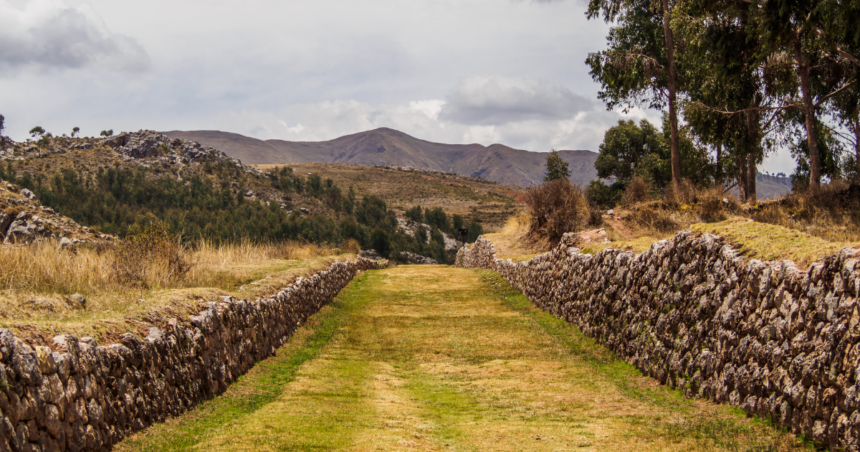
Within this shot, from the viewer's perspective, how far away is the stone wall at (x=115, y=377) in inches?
198

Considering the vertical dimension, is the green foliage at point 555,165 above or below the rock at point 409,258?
above

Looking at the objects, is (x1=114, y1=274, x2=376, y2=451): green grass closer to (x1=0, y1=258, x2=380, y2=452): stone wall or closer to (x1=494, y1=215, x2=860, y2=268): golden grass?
(x1=0, y1=258, x2=380, y2=452): stone wall

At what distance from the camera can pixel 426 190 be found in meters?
142

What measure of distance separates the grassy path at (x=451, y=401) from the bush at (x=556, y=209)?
9.10m

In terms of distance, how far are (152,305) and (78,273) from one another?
2.84m

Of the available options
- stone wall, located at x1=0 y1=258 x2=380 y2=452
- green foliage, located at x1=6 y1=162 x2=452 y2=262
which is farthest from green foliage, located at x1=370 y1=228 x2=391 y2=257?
stone wall, located at x1=0 y1=258 x2=380 y2=452

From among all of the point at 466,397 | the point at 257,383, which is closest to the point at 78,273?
the point at 257,383

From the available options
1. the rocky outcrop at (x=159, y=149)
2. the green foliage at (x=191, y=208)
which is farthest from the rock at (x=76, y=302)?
the rocky outcrop at (x=159, y=149)

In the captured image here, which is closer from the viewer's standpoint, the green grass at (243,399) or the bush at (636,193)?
the green grass at (243,399)

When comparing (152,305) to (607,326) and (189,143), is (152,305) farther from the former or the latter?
(189,143)

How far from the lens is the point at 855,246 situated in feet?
20.9

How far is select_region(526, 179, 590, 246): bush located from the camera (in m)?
25.3

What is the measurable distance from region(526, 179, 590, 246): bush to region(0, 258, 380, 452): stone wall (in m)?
16.8

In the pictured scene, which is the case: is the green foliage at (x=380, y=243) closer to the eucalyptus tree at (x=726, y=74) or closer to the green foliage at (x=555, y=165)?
the green foliage at (x=555, y=165)
